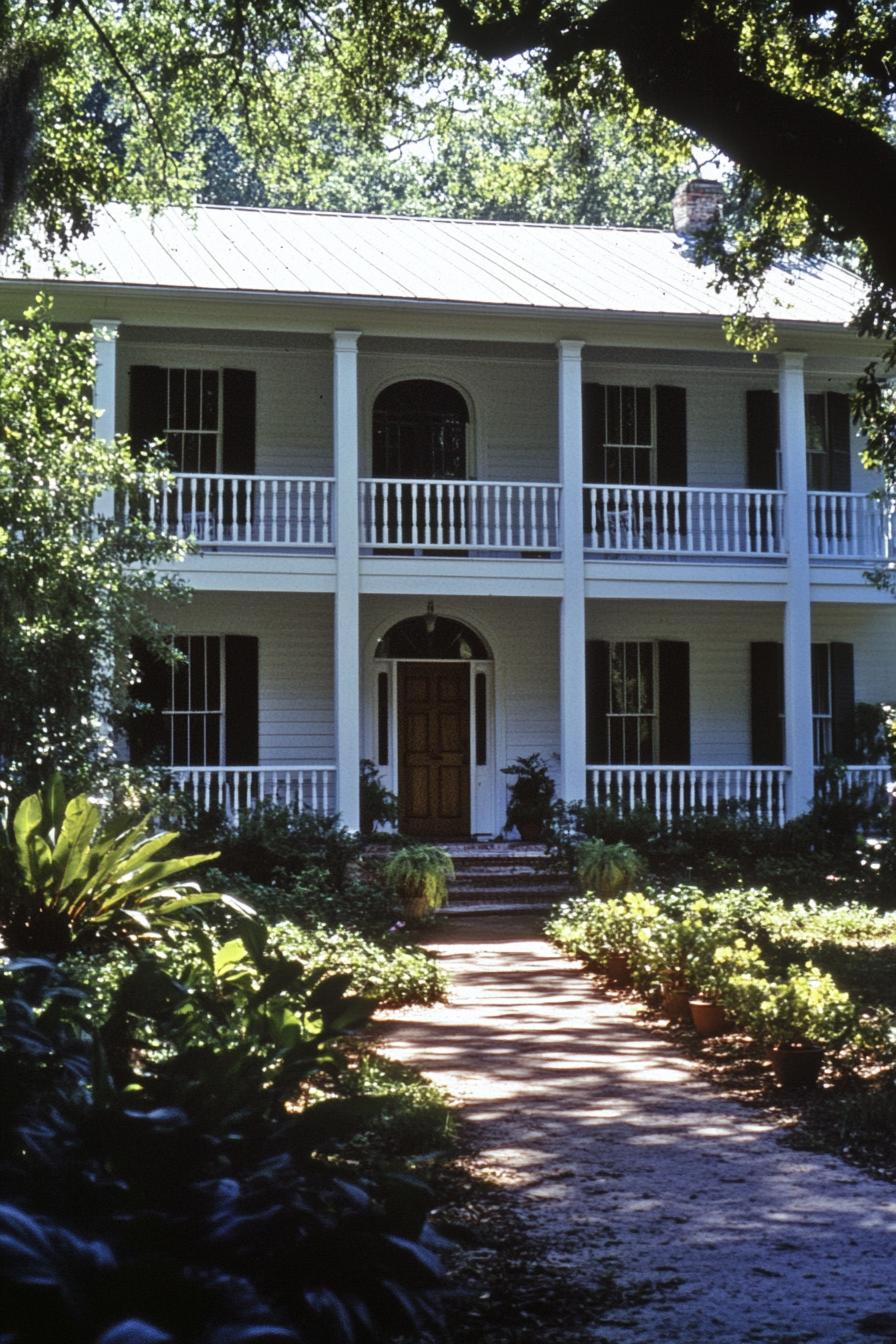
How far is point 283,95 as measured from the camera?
13.2 meters

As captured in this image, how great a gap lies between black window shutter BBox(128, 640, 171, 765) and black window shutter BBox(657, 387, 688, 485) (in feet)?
20.6

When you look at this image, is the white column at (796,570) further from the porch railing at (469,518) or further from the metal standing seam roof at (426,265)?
the porch railing at (469,518)

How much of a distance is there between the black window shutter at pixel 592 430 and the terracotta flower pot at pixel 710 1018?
420 inches

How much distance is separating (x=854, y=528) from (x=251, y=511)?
6.97m

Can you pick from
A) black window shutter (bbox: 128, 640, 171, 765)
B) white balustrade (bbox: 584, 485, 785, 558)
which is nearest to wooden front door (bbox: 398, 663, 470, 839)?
white balustrade (bbox: 584, 485, 785, 558)

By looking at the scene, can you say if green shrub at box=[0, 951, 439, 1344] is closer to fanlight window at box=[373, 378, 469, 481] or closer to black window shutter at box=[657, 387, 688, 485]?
fanlight window at box=[373, 378, 469, 481]

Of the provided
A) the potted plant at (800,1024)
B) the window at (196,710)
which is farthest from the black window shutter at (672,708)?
the potted plant at (800,1024)

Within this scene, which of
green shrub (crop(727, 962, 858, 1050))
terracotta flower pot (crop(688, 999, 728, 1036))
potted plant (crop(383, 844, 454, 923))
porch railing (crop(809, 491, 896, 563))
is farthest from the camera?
porch railing (crop(809, 491, 896, 563))

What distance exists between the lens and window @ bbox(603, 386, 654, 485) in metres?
18.7

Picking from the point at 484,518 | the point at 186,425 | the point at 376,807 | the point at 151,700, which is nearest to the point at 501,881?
the point at 376,807

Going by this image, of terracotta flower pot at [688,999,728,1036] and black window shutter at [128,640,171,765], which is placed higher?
black window shutter at [128,640,171,765]

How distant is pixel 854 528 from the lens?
714 inches

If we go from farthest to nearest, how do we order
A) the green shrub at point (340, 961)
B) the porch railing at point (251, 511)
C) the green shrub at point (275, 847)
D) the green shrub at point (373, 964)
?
the porch railing at point (251, 511) < the green shrub at point (275, 847) < the green shrub at point (373, 964) < the green shrub at point (340, 961)

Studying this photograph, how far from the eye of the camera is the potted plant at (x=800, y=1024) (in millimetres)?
7113
